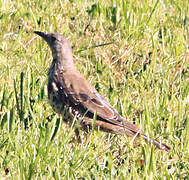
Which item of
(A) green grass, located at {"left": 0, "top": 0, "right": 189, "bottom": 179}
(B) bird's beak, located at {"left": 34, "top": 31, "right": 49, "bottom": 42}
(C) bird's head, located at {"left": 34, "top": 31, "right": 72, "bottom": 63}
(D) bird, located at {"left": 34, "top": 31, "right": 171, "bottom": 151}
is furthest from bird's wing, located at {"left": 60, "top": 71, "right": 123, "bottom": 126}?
(B) bird's beak, located at {"left": 34, "top": 31, "right": 49, "bottom": 42}

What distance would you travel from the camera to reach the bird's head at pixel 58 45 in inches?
271

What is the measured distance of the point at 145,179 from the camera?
200 inches

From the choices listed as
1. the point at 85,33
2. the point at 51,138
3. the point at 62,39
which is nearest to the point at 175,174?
the point at 51,138

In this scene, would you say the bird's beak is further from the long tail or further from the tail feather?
the tail feather

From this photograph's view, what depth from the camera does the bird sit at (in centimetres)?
606

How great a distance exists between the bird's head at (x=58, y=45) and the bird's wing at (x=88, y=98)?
38 cm

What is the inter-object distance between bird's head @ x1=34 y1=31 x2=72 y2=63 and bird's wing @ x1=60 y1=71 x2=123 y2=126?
38 centimetres

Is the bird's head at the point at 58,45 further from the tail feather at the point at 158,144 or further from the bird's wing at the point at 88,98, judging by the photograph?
the tail feather at the point at 158,144

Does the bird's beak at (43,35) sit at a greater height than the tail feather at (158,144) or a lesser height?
greater

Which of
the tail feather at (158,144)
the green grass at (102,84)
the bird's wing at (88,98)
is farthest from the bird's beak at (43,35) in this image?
the tail feather at (158,144)

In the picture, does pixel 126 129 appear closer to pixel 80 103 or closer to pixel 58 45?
pixel 80 103

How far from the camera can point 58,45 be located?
22.8 ft

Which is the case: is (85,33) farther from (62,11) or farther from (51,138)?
(51,138)

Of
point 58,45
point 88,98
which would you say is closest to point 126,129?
point 88,98
